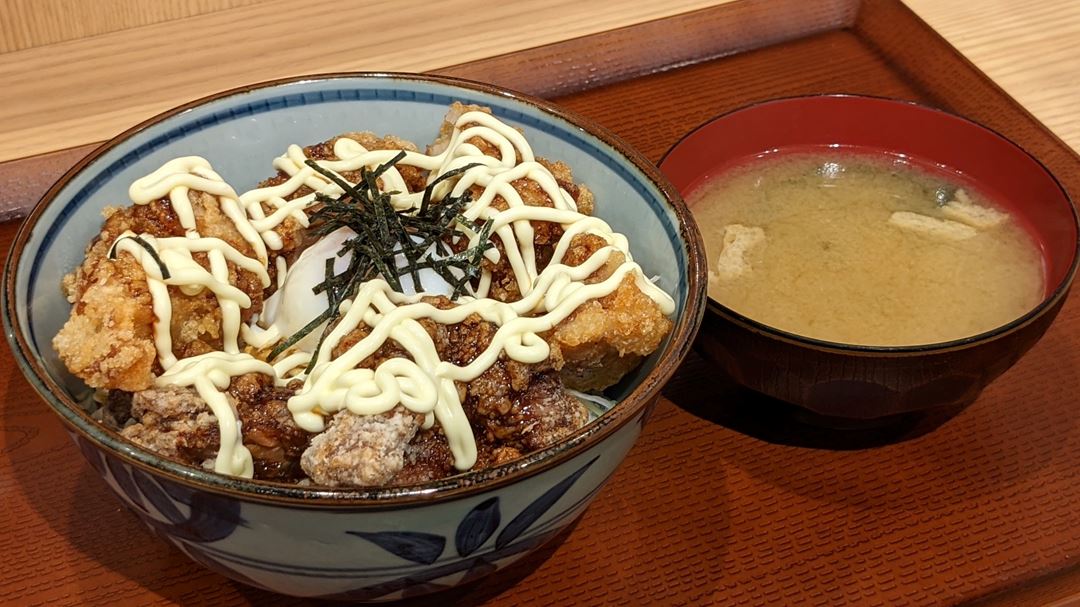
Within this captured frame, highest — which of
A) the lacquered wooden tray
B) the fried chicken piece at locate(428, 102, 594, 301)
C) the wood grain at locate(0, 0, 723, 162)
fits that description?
the wood grain at locate(0, 0, 723, 162)

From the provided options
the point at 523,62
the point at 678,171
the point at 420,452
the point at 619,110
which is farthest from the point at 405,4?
the point at 420,452

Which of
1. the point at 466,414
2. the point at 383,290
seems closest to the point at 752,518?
the point at 466,414

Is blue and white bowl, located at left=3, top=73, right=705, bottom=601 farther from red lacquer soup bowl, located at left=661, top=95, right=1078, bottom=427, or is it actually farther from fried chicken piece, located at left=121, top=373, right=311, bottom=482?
red lacquer soup bowl, located at left=661, top=95, right=1078, bottom=427

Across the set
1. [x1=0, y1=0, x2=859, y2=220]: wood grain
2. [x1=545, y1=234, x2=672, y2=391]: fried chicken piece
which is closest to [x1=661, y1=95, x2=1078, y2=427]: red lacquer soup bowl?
[x1=545, y1=234, x2=672, y2=391]: fried chicken piece

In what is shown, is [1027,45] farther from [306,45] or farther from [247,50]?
[247,50]

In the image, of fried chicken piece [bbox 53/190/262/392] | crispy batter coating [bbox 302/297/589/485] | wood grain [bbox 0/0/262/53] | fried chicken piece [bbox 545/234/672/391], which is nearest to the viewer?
crispy batter coating [bbox 302/297/589/485]
